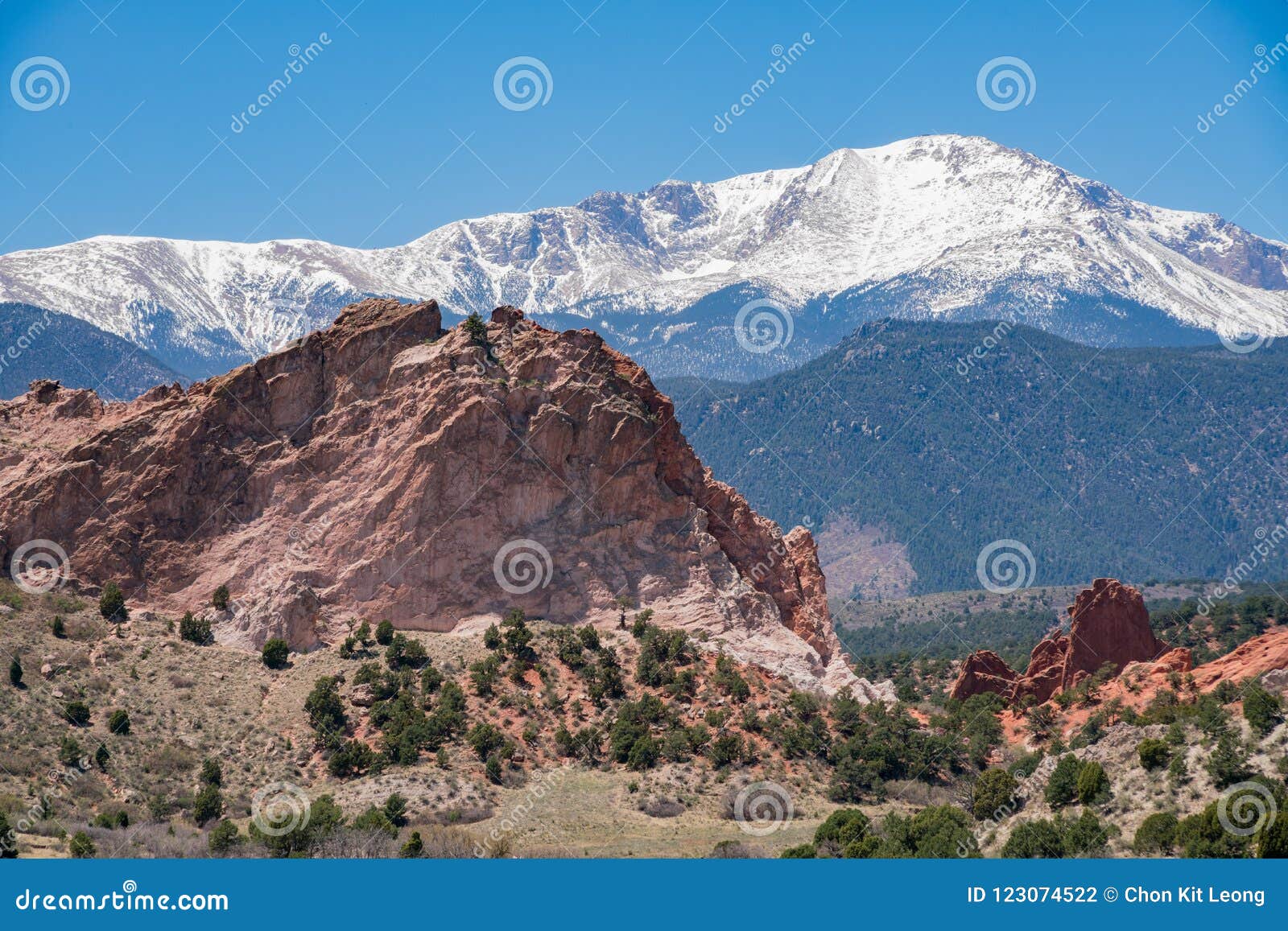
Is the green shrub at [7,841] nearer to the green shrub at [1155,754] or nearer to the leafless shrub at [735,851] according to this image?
the leafless shrub at [735,851]

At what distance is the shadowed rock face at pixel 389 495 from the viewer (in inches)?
3319

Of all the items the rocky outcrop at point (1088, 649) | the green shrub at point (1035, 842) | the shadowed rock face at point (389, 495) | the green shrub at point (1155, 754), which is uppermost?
the shadowed rock face at point (389, 495)

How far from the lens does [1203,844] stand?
52906 millimetres

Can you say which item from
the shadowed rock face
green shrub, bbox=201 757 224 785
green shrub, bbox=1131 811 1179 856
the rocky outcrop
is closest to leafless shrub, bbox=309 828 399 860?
green shrub, bbox=201 757 224 785

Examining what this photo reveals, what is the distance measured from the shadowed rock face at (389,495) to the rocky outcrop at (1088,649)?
15426 millimetres

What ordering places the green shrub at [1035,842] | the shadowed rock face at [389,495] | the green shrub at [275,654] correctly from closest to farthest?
the green shrub at [1035,842] → the green shrub at [275,654] → the shadowed rock face at [389,495]

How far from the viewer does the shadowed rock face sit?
84.3 m

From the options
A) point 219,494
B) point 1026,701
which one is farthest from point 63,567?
point 1026,701

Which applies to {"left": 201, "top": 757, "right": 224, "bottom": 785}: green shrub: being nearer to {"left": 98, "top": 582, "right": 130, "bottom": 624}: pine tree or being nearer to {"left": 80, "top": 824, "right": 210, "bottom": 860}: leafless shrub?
{"left": 80, "top": 824, "right": 210, "bottom": 860}: leafless shrub

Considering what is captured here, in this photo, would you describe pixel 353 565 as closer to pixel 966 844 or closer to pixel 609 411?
pixel 609 411

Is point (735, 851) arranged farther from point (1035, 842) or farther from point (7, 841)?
point (7, 841)

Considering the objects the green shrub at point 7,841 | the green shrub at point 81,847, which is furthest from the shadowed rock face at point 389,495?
the green shrub at point 81,847

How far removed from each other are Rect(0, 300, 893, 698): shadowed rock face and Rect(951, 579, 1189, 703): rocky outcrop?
50.6 ft

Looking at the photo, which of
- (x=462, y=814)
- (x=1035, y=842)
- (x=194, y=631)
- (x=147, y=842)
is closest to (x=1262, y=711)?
(x=1035, y=842)
